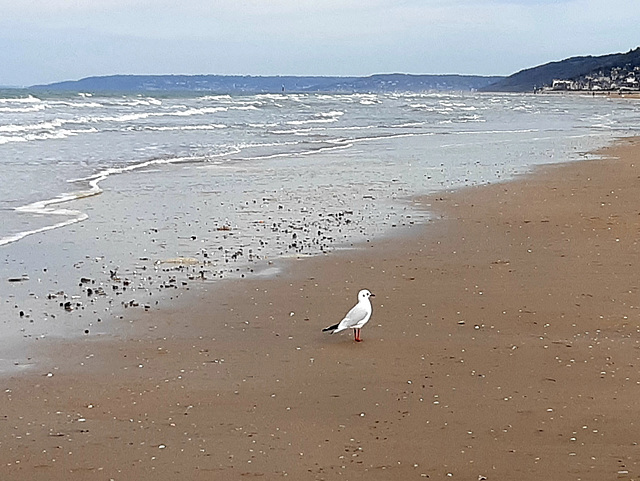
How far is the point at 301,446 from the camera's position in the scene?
4793mm

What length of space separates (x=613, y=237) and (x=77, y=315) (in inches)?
246

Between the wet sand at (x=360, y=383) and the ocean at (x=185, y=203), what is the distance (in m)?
0.70

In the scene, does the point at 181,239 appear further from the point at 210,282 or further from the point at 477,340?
the point at 477,340

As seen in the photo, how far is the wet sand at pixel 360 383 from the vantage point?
15.2 ft

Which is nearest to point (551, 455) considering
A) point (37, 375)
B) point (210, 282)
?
point (37, 375)

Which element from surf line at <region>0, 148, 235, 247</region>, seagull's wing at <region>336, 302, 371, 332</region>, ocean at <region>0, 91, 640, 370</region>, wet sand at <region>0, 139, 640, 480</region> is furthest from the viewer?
surf line at <region>0, 148, 235, 247</region>

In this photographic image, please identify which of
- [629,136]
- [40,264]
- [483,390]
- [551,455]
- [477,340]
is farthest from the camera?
[629,136]

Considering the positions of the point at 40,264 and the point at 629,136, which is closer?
the point at 40,264

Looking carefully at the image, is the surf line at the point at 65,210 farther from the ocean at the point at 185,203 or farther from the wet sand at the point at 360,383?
the wet sand at the point at 360,383

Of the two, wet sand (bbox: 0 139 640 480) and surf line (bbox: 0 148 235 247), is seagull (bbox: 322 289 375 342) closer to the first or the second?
wet sand (bbox: 0 139 640 480)

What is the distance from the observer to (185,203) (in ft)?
45.5

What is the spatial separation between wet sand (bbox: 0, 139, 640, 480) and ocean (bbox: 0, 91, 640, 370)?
70 centimetres

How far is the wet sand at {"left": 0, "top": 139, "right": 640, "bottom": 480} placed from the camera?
4.62m

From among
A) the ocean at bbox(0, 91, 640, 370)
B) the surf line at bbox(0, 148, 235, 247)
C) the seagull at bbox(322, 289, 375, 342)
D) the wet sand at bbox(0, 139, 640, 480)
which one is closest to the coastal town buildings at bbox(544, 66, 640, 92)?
the ocean at bbox(0, 91, 640, 370)
